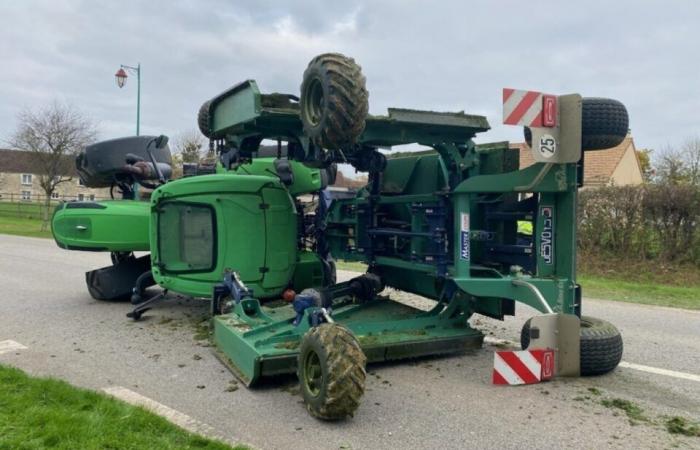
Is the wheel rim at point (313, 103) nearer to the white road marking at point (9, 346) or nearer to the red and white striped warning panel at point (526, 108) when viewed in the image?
the red and white striped warning panel at point (526, 108)

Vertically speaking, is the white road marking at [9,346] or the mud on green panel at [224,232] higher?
the mud on green panel at [224,232]

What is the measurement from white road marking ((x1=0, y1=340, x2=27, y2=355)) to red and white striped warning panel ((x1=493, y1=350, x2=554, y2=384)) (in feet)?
15.0

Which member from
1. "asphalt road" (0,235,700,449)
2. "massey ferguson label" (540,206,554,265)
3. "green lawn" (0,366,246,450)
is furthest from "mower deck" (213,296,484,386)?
"massey ferguson label" (540,206,554,265)

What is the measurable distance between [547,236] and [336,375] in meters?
2.17

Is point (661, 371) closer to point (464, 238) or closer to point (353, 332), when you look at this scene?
point (464, 238)

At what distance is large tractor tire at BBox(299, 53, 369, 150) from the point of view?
4453 mm

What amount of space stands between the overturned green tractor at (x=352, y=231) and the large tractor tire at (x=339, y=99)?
1 cm

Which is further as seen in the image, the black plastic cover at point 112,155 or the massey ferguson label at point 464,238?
the black plastic cover at point 112,155

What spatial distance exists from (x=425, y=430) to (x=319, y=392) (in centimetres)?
72

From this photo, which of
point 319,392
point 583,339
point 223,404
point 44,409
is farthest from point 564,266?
point 44,409

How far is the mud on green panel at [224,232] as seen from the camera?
6.31 m

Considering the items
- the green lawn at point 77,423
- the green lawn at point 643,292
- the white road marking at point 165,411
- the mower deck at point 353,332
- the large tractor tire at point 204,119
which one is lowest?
the white road marking at point 165,411

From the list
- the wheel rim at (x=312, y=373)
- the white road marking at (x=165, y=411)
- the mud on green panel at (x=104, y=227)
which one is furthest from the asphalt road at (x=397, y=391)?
the mud on green panel at (x=104, y=227)

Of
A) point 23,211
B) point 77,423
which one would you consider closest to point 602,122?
point 77,423
